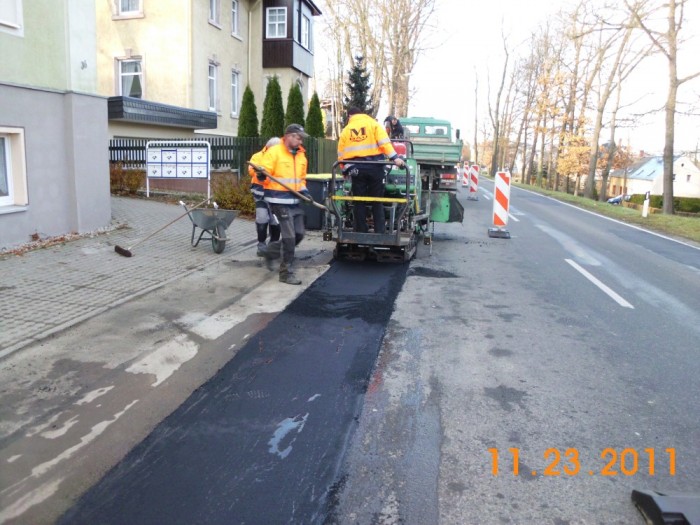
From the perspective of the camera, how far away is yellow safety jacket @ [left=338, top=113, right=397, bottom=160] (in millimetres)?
8672

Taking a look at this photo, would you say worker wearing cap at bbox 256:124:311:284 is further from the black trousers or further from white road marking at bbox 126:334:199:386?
white road marking at bbox 126:334:199:386

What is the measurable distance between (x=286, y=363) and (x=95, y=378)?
1464 millimetres

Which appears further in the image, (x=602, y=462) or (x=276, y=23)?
(x=276, y=23)

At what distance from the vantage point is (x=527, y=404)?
14.1 feet

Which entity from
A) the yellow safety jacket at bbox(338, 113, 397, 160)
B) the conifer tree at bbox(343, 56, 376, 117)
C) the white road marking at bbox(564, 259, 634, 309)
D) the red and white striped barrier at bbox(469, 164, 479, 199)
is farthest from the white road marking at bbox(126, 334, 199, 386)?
the conifer tree at bbox(343, 56, 376, 117)

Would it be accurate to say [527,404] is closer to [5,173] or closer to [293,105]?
[5,173]

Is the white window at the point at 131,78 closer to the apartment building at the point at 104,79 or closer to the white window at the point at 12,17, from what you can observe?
the apartment building at the point at 104,79

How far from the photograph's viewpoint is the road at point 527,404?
3148mm

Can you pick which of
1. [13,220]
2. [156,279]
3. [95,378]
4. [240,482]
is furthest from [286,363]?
[13,220]

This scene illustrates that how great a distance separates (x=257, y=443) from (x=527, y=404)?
192 cm

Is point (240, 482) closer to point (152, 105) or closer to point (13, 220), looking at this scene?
point (13, 220)

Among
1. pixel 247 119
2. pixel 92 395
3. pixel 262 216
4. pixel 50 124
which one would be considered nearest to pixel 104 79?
pixel 247 119

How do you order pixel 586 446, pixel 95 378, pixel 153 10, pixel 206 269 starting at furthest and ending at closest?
1. pixel 153 10
2. pixel 206 269
3. pixel 95 378
4. pixel 586 446

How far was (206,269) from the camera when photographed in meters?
8.81
